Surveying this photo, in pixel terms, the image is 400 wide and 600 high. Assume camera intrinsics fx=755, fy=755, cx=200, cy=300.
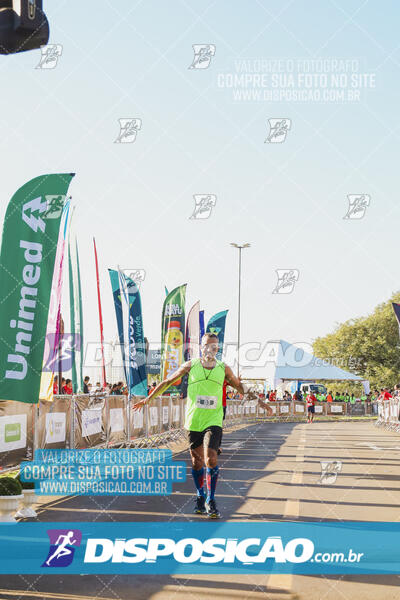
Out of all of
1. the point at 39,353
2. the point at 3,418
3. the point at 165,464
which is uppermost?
the point at 39,353

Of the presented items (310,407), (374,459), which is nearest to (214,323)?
(310,407)

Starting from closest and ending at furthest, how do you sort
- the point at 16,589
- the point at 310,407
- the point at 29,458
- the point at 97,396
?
the point at 16,589 < the point at 29,458 < the point at 97,396 < the point at 310,407

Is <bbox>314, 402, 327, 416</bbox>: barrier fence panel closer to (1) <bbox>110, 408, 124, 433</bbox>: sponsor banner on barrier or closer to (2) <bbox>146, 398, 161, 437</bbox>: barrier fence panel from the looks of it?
(2) <bbox>146, 398, 161, 437</bbox>: barrier fence panel

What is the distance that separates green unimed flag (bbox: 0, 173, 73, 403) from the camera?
32.9ft

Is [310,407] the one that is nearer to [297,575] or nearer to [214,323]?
[214,323]

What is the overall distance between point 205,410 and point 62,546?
2615 millimetres

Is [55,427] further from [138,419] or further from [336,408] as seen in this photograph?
[336,408]

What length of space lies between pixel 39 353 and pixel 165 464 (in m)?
5.38

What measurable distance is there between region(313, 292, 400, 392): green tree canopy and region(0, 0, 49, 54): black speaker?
82.2m

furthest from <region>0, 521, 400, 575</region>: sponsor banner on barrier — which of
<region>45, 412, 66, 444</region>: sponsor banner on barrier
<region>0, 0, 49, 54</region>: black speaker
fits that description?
<region>45, 412, 66, 444</region>: sponsor banner on barrier

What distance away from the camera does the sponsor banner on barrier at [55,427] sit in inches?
460

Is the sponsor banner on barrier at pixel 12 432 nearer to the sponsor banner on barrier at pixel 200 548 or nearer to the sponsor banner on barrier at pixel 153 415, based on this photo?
the sponsor banner on barrier at pixel 200 548

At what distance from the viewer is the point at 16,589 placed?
528 cm

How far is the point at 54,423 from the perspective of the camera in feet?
39.4
